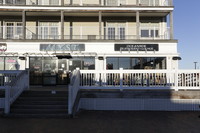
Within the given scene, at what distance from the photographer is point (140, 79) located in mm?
10117

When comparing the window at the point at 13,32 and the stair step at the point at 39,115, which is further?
the window at the point at 13,32

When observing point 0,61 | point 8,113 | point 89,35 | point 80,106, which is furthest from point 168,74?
point 0,61

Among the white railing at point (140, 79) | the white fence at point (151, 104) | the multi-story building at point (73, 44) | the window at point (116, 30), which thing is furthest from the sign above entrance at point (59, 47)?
the white fence at point (151, 104)

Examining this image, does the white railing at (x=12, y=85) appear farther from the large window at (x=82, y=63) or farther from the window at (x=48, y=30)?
the window at (x=48, y=30)

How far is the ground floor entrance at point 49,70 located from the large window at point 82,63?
44cm

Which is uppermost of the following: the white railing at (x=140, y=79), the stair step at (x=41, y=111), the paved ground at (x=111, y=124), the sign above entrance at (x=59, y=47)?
the sign above entrance at (x=59, y=47)

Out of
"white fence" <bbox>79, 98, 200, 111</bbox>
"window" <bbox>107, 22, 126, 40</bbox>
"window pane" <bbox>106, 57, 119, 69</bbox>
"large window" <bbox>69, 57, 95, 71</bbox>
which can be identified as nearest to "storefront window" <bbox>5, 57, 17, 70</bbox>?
"large window" <bbox>69, 57, 95, 71</bbox>

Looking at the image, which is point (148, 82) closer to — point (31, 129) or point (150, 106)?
point (150, 106)

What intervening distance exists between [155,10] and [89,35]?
5.76 metres

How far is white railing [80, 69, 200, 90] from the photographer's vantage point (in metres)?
9.96

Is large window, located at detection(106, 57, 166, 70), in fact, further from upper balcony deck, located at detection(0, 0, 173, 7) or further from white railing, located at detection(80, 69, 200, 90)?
white railing, located at detection(80, 69, 200, 90)

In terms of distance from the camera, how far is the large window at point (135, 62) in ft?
52.4

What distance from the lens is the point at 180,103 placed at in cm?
985

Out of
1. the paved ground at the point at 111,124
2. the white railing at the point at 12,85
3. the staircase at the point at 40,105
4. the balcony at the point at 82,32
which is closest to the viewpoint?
the paved ground at the point at 111,124
